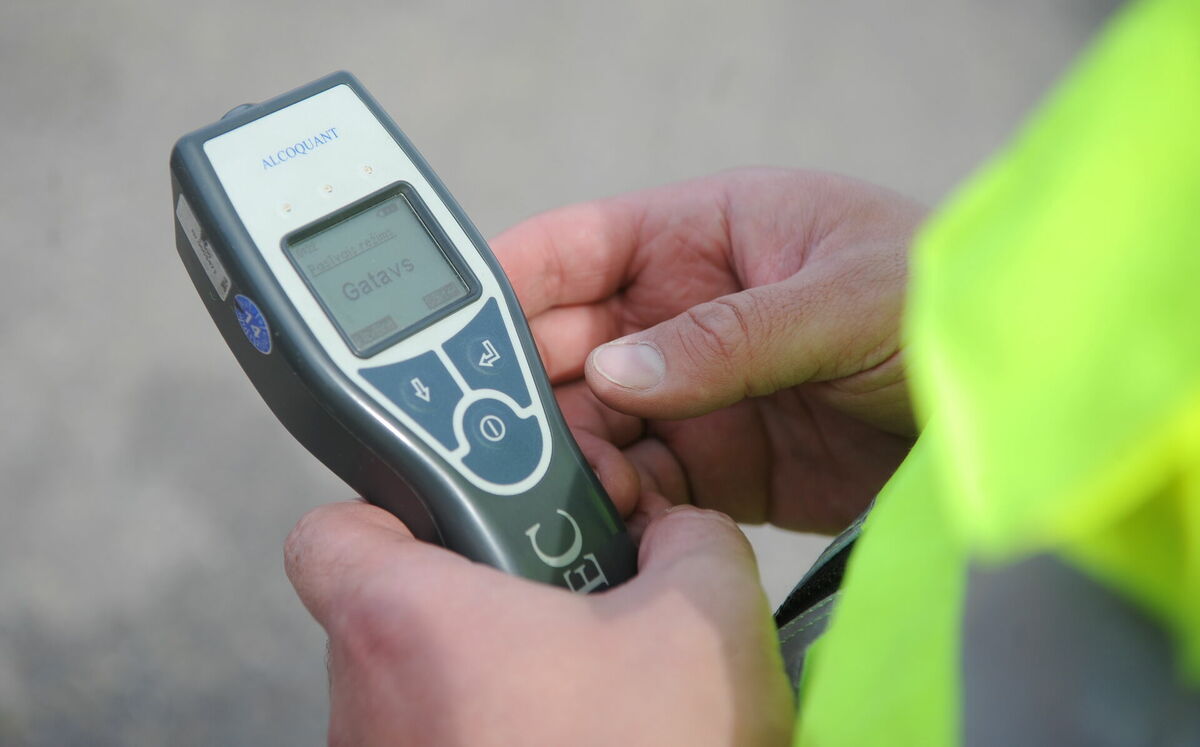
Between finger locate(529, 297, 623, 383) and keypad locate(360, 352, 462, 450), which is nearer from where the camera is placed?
keypad locate(360, 352, 462, 450)

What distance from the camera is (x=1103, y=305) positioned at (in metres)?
0.20

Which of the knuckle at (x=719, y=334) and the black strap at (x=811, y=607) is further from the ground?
the knuckle at (x=719, y=334)

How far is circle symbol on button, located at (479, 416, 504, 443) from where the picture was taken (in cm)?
51

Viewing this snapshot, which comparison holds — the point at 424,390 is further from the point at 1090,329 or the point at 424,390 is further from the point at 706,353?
the point at 1090,329

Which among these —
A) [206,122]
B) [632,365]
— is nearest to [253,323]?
[632,365]

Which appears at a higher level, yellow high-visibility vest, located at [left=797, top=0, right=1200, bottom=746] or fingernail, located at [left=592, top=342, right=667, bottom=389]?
yellow high-visibility vest, located at [left=797, top=0, right=1200, bottom=746]

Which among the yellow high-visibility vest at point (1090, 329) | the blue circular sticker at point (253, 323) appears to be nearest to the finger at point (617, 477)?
the blue circular sticker at point (253, 323)

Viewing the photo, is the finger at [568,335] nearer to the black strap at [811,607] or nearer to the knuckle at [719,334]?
the knuckle at [719,334]

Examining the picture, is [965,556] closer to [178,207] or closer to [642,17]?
[178,207]

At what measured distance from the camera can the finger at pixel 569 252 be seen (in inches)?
26.4

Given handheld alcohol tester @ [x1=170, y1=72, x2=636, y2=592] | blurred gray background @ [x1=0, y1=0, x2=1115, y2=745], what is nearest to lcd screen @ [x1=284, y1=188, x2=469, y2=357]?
handheld alcohol tester @ [x1=170, y1=72, x2=636, y2=592]

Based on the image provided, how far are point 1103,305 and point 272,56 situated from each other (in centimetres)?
108

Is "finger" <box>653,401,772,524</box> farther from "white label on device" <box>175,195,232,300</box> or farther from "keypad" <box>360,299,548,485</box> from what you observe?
"white label on device" <box>175,195,232,300</box>

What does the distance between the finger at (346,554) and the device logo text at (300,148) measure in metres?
0.18
